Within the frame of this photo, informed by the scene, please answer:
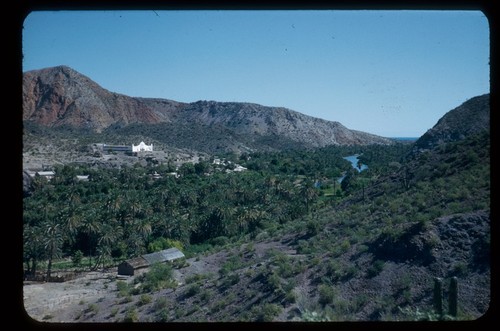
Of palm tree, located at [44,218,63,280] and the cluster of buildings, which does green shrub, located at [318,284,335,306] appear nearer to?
palm tree, located at [44,218,63,280]

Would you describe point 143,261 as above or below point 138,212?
below

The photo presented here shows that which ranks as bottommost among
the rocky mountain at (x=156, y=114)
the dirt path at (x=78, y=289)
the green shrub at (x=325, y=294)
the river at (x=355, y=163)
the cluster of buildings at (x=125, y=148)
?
the dirt path at (x=78, y=289)

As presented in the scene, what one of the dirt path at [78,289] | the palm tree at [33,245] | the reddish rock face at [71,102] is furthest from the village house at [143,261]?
the reddish rock face at [71,102]

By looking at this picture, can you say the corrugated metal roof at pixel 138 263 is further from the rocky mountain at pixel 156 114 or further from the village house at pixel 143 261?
the rocky mountain at pixel 156 114

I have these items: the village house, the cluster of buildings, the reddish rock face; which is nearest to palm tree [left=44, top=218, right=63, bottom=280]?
the village house

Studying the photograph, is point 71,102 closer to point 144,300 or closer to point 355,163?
point 355,163

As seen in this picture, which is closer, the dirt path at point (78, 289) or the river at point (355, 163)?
the dirt path at point (78, 289)

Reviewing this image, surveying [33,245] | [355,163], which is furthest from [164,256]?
[355,163]

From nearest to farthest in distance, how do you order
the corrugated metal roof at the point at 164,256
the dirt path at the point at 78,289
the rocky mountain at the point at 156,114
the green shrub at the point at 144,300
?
the green shrub at the point at 144,300 < the dirt path at the point at 78,289 < the corrugated metal roof at the point at 164,256 < the rocky mountain at the point at 156,114
